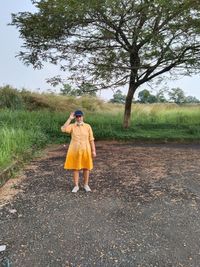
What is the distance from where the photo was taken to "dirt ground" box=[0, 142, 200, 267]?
11.3 feet

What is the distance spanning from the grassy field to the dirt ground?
1.43 m

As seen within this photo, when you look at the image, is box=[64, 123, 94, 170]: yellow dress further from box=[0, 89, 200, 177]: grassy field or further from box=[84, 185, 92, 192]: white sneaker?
box=[0, 89, 200, 177]: grassy field

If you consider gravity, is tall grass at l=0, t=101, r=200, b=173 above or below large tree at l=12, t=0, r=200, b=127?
below

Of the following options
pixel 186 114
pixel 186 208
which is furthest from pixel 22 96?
pixel 186 208

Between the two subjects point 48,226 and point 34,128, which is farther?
point 34,128

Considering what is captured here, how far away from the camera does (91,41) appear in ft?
40.1

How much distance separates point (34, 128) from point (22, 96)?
697 cm

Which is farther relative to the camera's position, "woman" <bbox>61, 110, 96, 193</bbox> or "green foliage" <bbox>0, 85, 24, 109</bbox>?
"green foliage" <bbox>0, 85, 24, 109</bbox>

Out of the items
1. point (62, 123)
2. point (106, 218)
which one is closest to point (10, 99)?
point (62, 123)

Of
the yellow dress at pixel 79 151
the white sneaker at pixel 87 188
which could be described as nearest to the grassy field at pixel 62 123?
the yellow dress at pixel 79 151

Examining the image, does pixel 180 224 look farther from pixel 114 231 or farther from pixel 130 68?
pixel 130 68

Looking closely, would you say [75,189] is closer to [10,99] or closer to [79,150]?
[79,150]

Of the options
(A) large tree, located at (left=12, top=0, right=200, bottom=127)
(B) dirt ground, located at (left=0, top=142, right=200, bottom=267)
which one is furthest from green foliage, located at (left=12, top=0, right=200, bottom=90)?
(B) dirt ground, located at (left=0, top=142, right=200, bottom=267)

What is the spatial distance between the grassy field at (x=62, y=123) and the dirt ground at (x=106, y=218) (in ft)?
4.70
